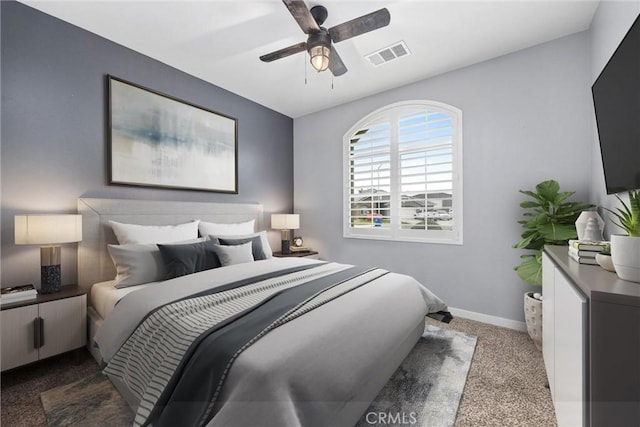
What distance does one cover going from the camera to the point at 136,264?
2275mm

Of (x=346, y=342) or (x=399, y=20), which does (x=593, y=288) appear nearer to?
(x=346, y=342)

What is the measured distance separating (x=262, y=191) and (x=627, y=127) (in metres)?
3.64

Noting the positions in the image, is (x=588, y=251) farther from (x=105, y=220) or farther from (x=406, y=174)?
(x=105, y=220)

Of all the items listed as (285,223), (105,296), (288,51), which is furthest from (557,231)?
(105,296)

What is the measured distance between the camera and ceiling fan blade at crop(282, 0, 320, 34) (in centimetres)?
173

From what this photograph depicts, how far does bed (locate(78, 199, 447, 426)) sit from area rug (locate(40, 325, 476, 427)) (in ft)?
0.35

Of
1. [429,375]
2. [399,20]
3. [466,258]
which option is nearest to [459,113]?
[399,20]

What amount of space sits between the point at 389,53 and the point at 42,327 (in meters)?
3.69

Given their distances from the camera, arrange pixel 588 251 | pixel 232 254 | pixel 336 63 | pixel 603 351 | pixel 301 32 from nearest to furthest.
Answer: pixel 603 351 < pixel 588 251 < pixel 336 63 < pixel 301 32 < pixel 232 254

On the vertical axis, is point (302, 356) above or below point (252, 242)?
below

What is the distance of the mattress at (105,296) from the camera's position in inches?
79.7

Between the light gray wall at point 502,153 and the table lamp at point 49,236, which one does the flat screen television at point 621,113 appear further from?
the table lamp at point 49,236

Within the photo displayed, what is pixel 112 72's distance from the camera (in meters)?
2.62

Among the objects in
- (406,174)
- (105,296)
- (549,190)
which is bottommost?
(105,296)
